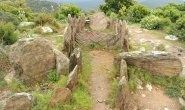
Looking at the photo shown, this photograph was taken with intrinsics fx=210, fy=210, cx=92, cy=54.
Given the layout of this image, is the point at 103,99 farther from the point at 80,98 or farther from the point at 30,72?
the point at 30,72

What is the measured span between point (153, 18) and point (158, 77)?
8.75 m

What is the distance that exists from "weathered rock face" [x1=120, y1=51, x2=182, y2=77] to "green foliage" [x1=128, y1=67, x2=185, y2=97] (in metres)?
0.16

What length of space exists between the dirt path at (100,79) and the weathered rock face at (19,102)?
1744mm

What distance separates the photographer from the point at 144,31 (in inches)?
529

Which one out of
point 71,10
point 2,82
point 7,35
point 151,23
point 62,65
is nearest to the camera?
point 62,65

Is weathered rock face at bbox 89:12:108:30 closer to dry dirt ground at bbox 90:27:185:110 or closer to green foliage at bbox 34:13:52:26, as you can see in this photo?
green foliage at bbox 34:13:52:26

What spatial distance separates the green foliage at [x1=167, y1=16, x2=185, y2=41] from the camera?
1153 cm

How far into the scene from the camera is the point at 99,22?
1238 cm

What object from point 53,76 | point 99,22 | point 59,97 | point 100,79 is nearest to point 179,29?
point 99,22

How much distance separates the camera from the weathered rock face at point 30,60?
6.84 m

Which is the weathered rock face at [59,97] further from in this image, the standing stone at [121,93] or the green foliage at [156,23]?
the green foliage at [156,23]

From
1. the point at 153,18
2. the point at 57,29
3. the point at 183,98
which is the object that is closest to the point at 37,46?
the point at 183,98

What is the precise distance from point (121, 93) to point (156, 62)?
2046 millimetres

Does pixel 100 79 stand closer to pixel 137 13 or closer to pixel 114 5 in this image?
pixel 137 13
